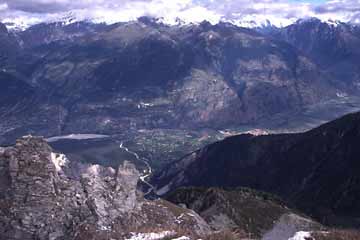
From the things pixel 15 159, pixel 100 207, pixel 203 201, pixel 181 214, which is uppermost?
pixel 15 159

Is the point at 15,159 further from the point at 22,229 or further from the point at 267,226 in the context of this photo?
the point at 267,226

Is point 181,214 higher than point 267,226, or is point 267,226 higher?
point 181,214

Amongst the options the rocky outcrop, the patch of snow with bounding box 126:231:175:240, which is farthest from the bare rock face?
the rocky outcrop

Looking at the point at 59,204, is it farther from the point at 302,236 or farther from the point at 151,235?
the point at 302,236

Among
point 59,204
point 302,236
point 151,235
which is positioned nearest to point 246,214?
point 59,204

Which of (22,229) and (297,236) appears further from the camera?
(22,229)

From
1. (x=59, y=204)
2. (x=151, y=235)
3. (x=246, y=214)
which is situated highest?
(x=151, y=235)

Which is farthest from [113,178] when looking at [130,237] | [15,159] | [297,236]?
[297,236]

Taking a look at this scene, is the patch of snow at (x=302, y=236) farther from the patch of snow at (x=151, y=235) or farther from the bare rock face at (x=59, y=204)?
the bare rock face at (x=59, y=204)

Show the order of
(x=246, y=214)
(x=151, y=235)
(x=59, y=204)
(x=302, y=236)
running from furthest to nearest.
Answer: (x=246, y=214) < (x=59, y=204) < (x=151, y=235) < (x=302, y=236)
